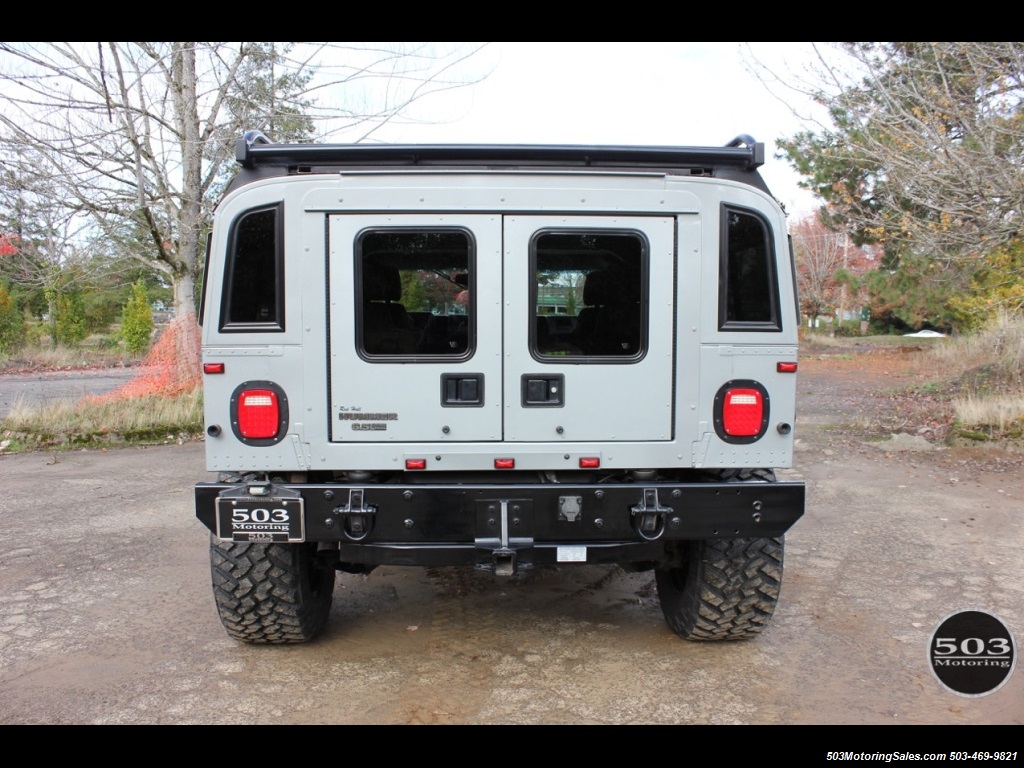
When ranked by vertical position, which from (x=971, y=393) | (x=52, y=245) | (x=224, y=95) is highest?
(x=224, y=95)

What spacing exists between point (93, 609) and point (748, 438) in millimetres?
3888

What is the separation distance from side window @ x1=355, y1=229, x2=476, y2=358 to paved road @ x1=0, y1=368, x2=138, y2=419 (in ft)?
33.2

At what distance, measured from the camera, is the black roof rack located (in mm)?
3326

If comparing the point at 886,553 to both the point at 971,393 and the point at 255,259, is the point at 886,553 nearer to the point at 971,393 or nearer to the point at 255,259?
the point at 255,259

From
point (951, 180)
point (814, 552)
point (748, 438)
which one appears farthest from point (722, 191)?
point (951, 180)

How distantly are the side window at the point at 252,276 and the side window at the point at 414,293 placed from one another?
0.39 meters

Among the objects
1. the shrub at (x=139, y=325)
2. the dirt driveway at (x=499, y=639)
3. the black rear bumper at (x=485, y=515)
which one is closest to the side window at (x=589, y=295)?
the black rear bumper at (x=485, y=515)

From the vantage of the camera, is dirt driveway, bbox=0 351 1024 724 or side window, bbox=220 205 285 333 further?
side window, bbox=220 205 285 333

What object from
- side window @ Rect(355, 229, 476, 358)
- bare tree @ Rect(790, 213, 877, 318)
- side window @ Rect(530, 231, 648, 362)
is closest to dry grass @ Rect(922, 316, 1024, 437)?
side window @ Rect(530, 231, 648, 362)

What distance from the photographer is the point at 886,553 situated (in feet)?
17.9

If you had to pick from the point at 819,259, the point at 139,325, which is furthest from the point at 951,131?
the point at 819,259

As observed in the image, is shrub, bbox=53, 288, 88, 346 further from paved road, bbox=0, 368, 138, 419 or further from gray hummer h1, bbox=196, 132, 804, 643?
gray hummer h1, bbox=196, 132, 804, 643

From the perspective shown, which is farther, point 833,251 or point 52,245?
point 833,251

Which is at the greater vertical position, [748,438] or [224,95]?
[224,95]
